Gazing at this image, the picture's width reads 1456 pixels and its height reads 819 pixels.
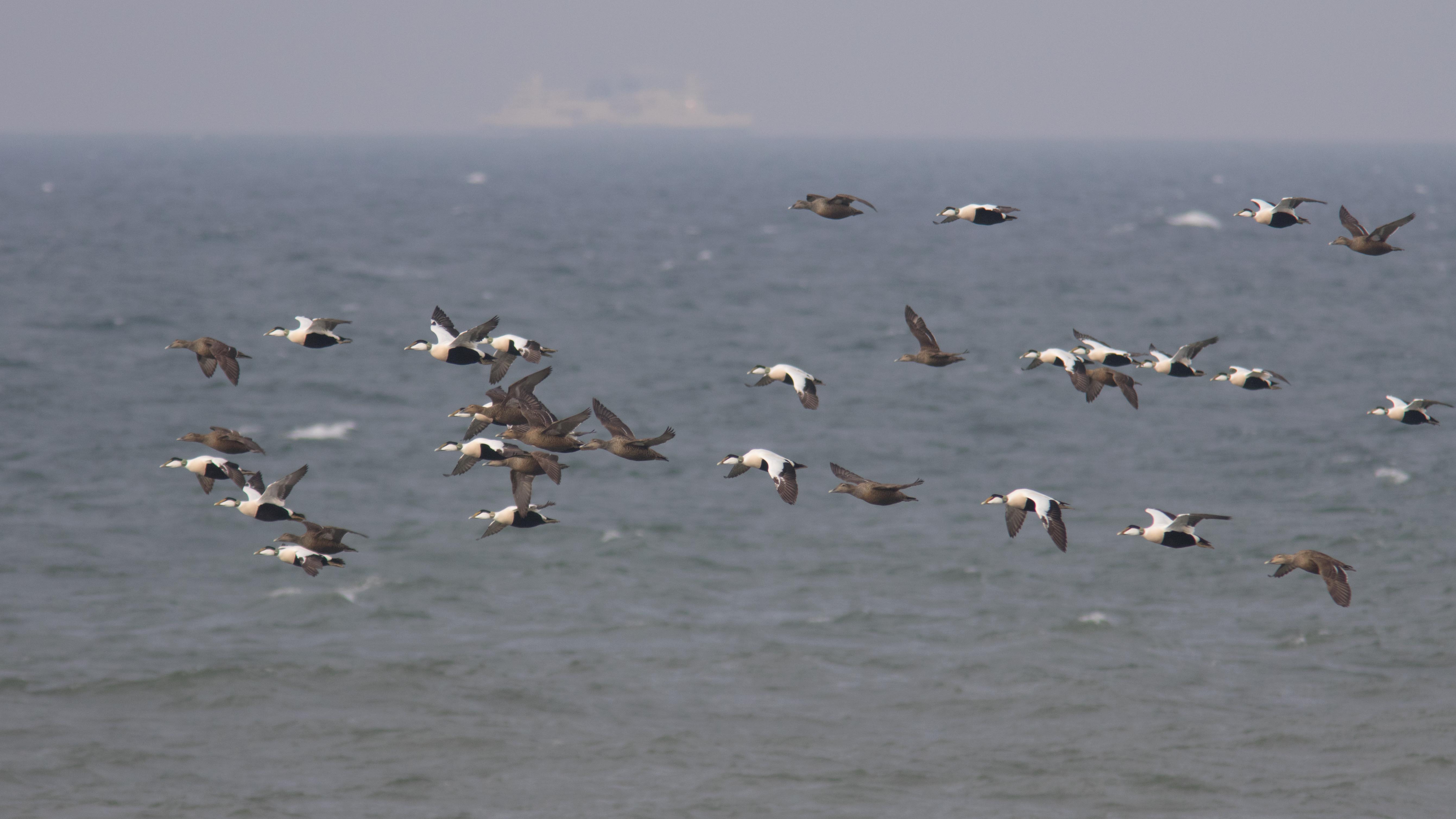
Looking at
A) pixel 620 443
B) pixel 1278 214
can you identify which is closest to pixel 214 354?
pixel 620 443

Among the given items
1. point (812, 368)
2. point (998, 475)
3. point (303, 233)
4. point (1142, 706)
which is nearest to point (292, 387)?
point (812, 368)

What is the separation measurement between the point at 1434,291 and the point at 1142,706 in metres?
95.5

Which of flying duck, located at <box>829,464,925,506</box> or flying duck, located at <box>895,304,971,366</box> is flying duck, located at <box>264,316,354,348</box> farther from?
flying duck, located at <box>895,304,971,366</box>

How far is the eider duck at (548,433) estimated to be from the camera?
21141mm

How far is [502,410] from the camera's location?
72.4 ft

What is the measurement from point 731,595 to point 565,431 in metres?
31.2

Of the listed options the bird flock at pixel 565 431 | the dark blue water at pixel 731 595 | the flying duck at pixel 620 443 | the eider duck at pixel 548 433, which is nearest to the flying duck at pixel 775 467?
the bird flock at pixel 565 431

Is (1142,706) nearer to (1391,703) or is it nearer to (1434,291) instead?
(1391,703)

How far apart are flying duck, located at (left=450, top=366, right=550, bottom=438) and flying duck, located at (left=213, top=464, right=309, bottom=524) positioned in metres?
2.69

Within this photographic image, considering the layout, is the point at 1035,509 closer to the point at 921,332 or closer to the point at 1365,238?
the point at 921,332

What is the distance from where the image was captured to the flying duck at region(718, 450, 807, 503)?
20.9m

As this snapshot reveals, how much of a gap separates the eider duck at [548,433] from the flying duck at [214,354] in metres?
3.99

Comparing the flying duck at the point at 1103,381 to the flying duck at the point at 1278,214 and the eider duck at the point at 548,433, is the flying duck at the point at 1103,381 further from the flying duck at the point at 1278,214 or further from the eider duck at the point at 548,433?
the eider duck at the point at 548,433

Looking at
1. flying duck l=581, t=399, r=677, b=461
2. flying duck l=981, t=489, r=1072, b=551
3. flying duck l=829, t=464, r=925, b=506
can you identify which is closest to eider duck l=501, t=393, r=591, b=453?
flying duck l=581, t=399, r=677, b=461
